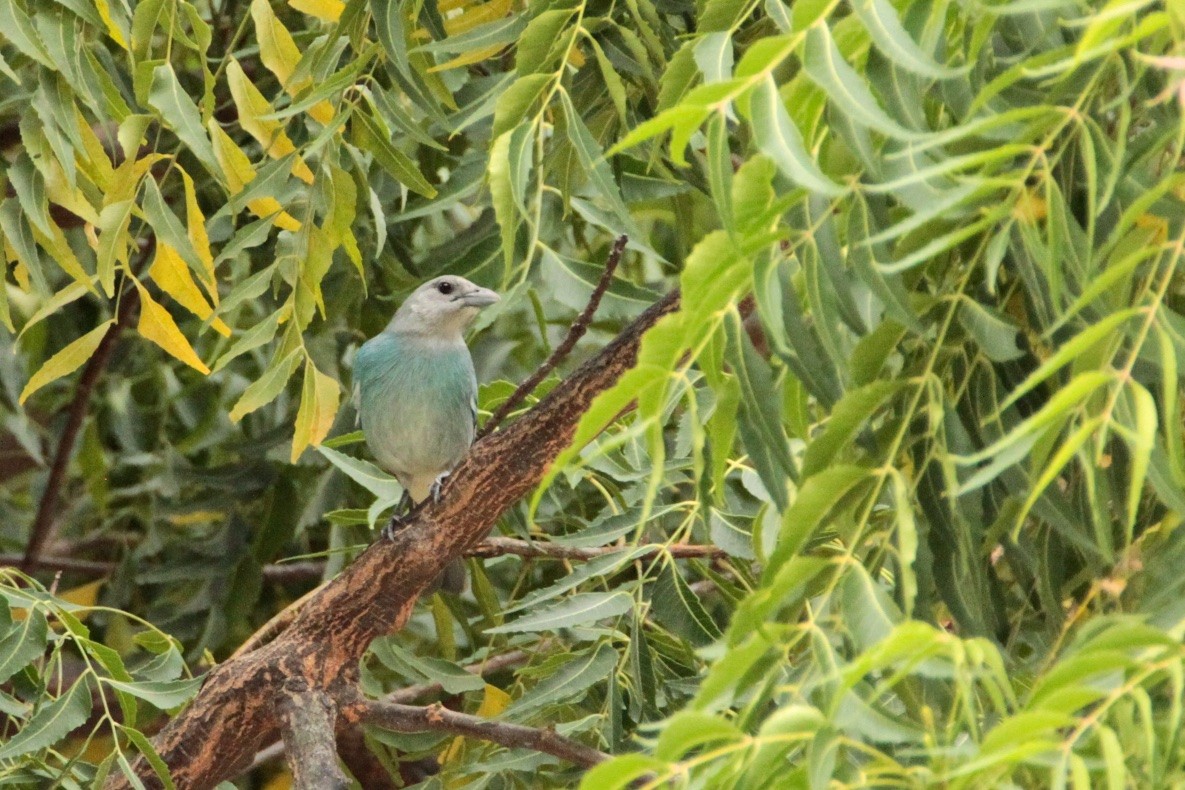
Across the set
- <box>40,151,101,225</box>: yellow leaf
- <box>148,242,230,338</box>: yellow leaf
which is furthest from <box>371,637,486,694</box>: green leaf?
<box>40,151,101,225</box>: yellow leaf

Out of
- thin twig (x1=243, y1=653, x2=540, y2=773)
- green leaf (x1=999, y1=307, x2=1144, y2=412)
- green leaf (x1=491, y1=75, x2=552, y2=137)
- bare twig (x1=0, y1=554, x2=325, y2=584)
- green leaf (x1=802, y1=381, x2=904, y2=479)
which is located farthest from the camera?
bare twig (x1=0, y1=554, x2=325, y2=584)

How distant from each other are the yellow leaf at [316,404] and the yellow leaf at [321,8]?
58cm

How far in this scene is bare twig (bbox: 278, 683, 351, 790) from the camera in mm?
2754

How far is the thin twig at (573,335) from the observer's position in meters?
2.46

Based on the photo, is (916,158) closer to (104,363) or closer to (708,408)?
(708,408)

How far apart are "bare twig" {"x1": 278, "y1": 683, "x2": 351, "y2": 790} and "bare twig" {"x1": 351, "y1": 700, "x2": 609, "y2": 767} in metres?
0.10

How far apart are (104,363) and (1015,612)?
3.34 meters

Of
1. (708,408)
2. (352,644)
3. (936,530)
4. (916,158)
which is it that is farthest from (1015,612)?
(352,644)

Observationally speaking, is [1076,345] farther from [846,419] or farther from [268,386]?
[268,386]

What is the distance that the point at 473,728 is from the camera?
2900 millimetres

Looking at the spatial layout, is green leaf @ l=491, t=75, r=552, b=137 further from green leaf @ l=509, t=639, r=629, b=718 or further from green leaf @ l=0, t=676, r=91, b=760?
green leaf @ l=0, t=676, r=91, b=760

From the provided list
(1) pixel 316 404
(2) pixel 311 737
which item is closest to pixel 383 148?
(1) pixel 316 404

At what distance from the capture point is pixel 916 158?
60.7 inches

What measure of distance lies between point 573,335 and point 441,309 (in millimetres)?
1876
